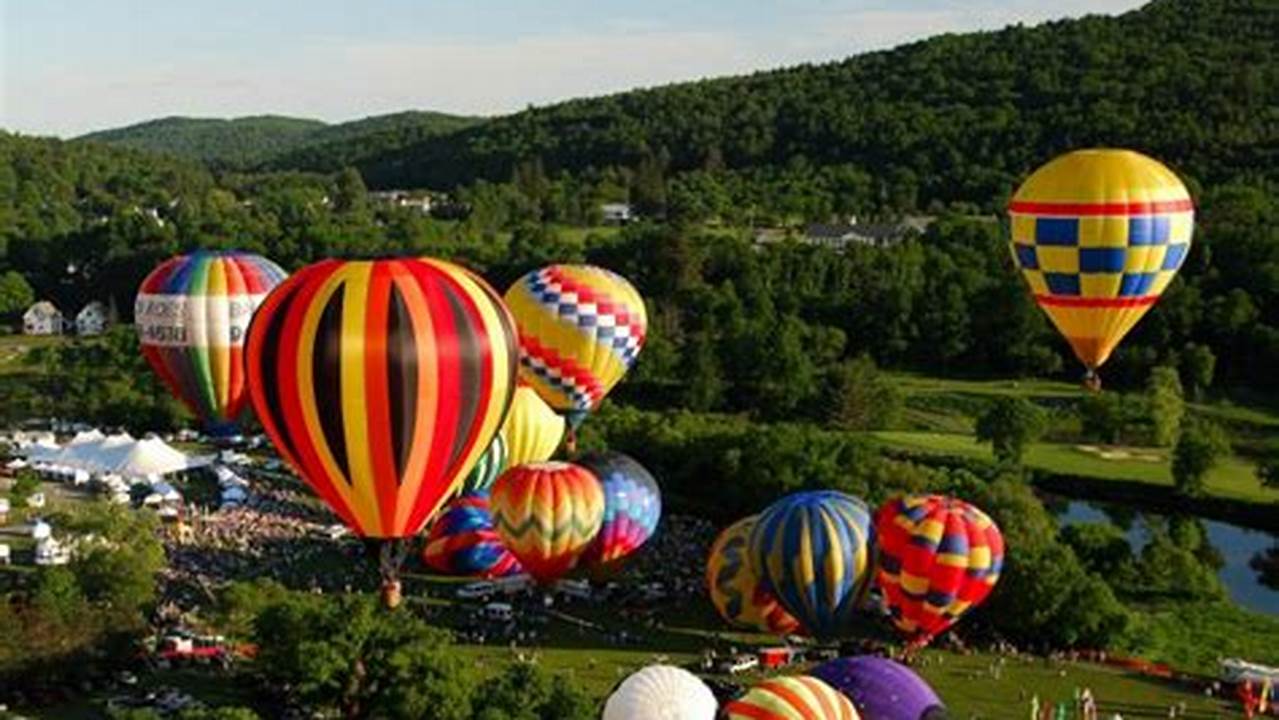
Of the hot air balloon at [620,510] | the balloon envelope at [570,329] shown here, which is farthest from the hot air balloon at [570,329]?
the hot air balloon at [620,510]

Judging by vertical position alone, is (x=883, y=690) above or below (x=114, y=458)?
above

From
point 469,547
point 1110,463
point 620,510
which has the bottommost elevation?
point 1110,463

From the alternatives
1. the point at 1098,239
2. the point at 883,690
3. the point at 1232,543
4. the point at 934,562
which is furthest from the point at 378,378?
the point at 1232,543

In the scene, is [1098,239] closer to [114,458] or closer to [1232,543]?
[1232,543]

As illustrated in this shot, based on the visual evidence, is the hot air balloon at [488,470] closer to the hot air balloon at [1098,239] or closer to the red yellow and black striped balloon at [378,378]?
the hot air balloon at [1098,239]

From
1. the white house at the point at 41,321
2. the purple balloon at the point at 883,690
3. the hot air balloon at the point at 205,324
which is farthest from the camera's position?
the white house at the point at 41,321

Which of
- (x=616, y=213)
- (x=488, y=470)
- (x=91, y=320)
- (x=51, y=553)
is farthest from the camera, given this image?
(x=616, y=213)

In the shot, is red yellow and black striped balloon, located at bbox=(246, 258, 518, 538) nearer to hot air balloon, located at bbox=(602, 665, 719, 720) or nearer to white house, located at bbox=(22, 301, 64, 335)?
hot air balloon, located at bbox=(602, 665, 719, 720)
